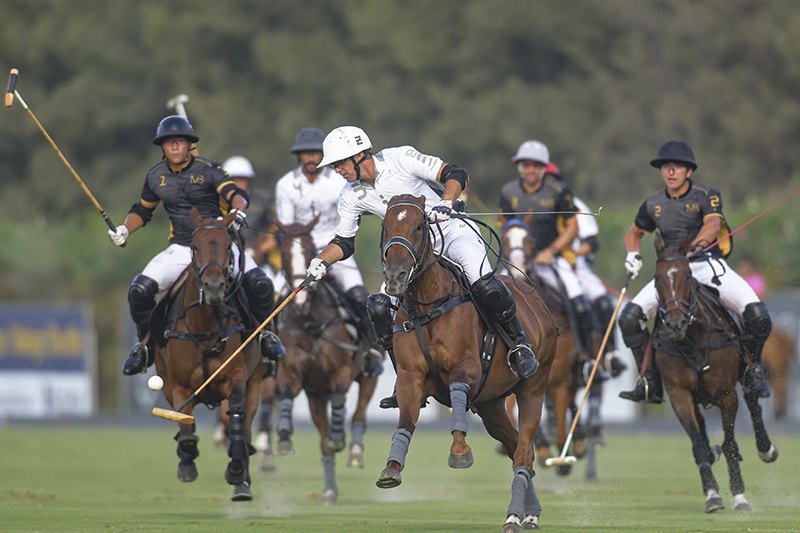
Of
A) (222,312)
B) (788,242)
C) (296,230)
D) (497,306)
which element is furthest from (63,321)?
(497,306)

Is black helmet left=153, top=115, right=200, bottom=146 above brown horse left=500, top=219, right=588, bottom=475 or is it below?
above

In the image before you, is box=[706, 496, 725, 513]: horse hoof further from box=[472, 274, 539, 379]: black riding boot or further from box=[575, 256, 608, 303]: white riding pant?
box=[575, 256, 608, 303]: white riding pant

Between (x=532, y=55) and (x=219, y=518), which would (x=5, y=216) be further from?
(x=219, y=518)

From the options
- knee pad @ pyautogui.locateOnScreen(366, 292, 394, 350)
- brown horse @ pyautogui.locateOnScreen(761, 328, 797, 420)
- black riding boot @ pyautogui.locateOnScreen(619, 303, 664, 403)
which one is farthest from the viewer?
brown horse @ pyautogui.locateOnScreen(761, 328, 797, 420)

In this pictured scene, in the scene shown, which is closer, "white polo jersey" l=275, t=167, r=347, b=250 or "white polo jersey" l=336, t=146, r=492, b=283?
"white polo jersey" l=336, t=146, r=492, b=283

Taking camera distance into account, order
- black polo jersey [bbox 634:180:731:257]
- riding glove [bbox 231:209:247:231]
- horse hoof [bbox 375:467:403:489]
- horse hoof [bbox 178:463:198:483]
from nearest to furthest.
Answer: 1. horse hoof [bbox 375:467:403:489]
2. riding glove [bbox 231:209:247:231]
3. horse hoof [bbox 178:463:198:483]
4. black polo jersey [bbox 634:180:731:257]

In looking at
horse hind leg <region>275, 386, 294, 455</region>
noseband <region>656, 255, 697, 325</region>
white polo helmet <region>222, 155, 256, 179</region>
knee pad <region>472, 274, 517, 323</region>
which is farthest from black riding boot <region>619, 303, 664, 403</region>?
white polo helmet <region>222, 155, 256, 179</region>

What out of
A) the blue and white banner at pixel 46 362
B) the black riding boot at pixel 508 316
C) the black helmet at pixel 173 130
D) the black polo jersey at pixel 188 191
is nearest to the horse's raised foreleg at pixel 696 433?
the black riding boot at pixel 508 316

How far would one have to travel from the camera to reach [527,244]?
17.0m

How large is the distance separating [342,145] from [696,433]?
3.98m

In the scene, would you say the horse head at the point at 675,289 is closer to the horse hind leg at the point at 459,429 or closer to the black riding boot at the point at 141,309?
the horse hind leg at the point at 459,429

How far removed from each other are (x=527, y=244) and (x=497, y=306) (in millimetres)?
5247

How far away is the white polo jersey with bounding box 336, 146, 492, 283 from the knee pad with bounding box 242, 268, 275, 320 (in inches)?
73.9

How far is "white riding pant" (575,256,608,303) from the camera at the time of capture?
18.4m
